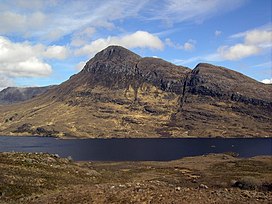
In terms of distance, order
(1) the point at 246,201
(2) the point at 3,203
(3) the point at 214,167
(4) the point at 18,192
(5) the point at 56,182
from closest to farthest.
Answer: (1) the point at 246,201 < (2) the point at 3,203 < (4) the point at 18,192 < (5) the point at 56,182 < (3) the point at 214,167

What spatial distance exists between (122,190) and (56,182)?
17.5m

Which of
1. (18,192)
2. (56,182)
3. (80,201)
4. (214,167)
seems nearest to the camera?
(80,201)

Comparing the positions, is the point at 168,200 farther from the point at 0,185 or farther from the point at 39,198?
the point at 0,185

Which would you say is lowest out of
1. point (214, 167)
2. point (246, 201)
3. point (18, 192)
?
point (214, 167)

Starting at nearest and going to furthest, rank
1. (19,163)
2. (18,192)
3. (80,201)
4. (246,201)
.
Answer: (246,201) → (80,201) → (18,192) → (19,163)

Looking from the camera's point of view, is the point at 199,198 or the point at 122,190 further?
the point at 122,190

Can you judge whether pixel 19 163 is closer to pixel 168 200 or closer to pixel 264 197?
pixel 168 200

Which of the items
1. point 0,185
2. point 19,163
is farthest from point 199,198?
point 19,163

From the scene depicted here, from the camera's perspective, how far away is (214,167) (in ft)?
398

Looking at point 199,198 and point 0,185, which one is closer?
point 199,198

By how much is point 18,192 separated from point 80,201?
10.9 meters

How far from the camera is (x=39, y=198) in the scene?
2964cm

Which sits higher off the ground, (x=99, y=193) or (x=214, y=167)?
(x=99, y=193)

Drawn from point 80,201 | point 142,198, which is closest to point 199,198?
point 142,198
